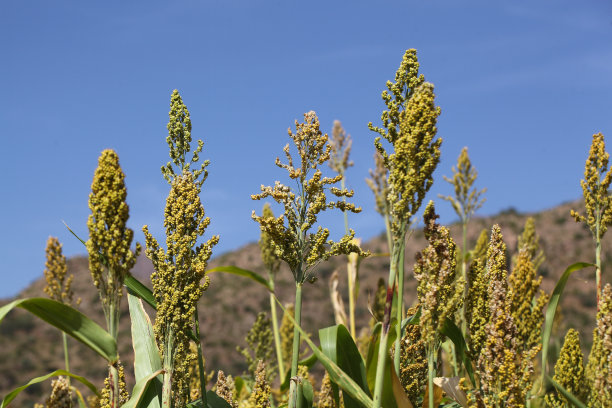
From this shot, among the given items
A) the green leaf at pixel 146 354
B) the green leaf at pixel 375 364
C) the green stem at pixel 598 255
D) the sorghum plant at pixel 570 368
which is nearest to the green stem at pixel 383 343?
the green leaf at pixel 375 364

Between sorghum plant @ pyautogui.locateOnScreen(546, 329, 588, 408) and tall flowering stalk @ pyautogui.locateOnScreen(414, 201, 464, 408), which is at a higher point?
tall flowering stalk @ pyautogui.locateOnScreen(414, 201, 464, 408)

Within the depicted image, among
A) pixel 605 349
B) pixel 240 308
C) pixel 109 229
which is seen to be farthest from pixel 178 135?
pixel 240 308

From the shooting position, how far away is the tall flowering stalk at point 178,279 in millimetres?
3766

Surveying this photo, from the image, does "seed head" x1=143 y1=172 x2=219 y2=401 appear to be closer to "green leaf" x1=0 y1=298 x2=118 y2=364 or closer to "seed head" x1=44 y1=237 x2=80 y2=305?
"green leaf" x1=0 y1=298 x2=118 y2=364

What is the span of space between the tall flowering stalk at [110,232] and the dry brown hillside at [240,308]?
134 ft

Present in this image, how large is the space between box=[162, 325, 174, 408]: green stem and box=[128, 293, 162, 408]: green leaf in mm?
147

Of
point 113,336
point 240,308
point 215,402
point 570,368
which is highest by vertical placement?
point 240,308

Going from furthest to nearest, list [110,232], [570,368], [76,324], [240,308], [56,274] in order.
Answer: [240,308]
[56,274]
[570,368]
[110,232]
[76,324]

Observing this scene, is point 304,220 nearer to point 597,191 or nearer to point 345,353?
point 345,353

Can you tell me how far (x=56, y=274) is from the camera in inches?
273

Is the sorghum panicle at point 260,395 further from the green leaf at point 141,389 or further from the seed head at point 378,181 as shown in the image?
the seed head at point 378,181

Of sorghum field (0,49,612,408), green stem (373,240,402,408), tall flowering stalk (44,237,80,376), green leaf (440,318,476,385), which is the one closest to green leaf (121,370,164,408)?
sorghum field (0,49,612,408)

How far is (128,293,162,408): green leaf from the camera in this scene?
12.8 ft

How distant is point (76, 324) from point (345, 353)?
1.58 m
